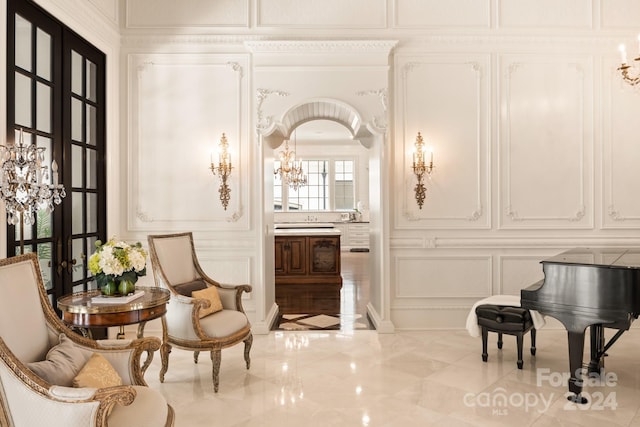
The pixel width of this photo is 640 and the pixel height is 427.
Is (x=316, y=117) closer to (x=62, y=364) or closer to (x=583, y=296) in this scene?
(x=583, y=296)

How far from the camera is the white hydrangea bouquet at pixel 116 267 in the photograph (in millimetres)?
2802

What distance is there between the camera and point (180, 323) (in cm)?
333

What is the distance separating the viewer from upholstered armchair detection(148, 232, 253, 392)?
3271mm

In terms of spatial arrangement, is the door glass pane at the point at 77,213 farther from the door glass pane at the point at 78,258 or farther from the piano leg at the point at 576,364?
the piano leg at the point at 576,364

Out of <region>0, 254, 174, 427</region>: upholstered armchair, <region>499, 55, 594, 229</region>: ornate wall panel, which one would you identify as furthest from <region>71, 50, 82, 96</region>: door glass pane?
<region>499, 55, 594, 229</region>: ornate wall panel

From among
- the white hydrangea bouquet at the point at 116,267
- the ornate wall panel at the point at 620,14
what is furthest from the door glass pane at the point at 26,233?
the ornate wall panel at the point at 620,14

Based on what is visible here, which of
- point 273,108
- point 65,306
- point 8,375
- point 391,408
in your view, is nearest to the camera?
point 8,375

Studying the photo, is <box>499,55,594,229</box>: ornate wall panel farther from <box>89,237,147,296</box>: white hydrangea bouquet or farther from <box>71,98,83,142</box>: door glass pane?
<box>71,98,83,142</box>: door glass pane

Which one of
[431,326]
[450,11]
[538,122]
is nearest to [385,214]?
[431,326]

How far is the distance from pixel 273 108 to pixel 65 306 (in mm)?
2945

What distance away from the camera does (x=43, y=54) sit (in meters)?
3.53

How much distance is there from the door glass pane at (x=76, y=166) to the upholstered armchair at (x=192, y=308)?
110 cm

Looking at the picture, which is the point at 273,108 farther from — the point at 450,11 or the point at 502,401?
the point at 502,401

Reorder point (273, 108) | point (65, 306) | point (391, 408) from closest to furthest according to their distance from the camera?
point (65, 306), point (391, 408), point (273, 108)
